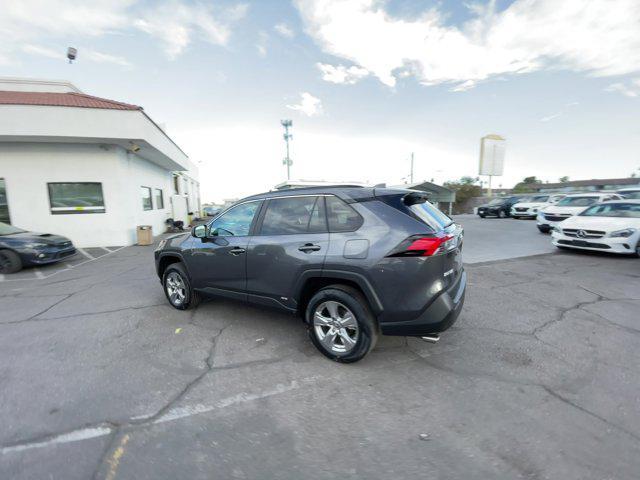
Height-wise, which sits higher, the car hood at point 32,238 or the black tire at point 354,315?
the car hood at point 32,238

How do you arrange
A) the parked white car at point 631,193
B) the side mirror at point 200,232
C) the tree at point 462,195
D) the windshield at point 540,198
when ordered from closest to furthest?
the side mirror at point 200,232
the parked white car at point 631,193
the windshield at point 540,198
the tree at point 462,195

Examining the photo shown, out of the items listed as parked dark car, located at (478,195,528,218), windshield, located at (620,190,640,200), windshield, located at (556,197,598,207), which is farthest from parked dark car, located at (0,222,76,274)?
parked dark car, located at (478,195,528,218)

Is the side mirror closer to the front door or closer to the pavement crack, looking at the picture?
the front door

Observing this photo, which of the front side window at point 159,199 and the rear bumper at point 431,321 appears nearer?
the rear bumper at point 431,321

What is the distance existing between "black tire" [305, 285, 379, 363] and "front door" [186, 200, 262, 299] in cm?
→ 116

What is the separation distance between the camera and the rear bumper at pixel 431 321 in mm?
2631

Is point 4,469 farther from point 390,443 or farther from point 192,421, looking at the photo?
point 390,443

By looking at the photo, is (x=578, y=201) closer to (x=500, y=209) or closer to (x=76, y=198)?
(x=500, y=209)

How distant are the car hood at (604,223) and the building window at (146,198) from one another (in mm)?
15644

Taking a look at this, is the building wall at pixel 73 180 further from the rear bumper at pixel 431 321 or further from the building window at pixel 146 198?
the rear bumper at pixel 431 321

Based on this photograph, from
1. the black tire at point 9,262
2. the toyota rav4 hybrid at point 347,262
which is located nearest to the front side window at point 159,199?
the black tire at point 9,262

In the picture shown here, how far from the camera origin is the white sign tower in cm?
3678

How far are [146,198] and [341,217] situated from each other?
13538 millimetres

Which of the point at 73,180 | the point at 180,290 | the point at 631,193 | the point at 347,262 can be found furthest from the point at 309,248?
the point at 631,193
